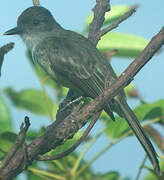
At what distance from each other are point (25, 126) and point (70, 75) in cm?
225

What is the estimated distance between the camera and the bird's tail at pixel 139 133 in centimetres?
272

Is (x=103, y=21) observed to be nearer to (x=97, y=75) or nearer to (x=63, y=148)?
(x=97, y=75)

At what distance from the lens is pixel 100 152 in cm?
279

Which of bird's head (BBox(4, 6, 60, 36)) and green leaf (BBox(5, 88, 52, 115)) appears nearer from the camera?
green leaf (BBox(5, 88, 52, 115))

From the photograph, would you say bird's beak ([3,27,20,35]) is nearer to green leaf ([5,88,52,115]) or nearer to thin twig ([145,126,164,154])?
green leaf ([5,88,52,115])

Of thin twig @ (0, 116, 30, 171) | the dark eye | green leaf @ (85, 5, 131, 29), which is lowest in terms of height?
the dark eye

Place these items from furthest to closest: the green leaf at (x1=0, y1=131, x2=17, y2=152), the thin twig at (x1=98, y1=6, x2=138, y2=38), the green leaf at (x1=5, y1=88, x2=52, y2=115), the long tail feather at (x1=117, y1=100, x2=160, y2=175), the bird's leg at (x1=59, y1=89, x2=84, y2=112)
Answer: the bird's leg at (x1=59, y1=89, x2=84, y2=112)
the thin twig at (x1=98, y1=6, x2=138, y2=38)
the green leaf at (x1=5, y1=88, x2=52, y2=115)
the long tail feather at (x1=117, y1=100, x2=160, y2=175)
the green leaf at (x1=0, y1=131, x2=17, y2=152)

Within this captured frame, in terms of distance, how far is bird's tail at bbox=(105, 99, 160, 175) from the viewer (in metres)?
2.72

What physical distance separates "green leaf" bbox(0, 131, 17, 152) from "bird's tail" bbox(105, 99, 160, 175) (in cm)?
94

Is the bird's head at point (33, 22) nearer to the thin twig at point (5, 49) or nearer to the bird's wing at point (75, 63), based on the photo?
the bird's wing at point (75, 63)

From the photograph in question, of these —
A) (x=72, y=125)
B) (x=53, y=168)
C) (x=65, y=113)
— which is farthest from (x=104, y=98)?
(x=65, y=113)

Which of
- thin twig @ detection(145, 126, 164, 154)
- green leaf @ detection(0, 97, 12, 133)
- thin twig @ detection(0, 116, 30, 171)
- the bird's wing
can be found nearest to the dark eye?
the bird's wing

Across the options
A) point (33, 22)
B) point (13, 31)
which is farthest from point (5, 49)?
point (33, 22)

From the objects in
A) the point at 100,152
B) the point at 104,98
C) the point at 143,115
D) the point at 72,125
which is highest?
the point at 104,98
